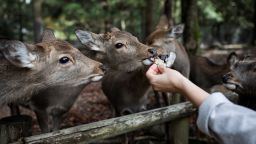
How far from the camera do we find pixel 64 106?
6.65 meters

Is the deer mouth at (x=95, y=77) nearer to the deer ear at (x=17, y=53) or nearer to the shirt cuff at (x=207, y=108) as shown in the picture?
the deer ear at (x=17, y=53)

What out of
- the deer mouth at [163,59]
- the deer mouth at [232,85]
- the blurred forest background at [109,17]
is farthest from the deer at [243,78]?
the blurred forest background at [109,17]

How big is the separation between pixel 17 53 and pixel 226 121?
2976 millimetres

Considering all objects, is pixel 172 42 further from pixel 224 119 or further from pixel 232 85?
pixel 224 119

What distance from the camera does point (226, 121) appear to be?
2461mm

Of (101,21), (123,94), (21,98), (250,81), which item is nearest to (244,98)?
(250,81)

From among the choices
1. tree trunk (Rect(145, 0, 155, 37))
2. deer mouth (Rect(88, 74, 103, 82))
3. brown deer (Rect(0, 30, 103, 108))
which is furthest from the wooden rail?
tree trunk (Rect(145, 0, 155, 37))

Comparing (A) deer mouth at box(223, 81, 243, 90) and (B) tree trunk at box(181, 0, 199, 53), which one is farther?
(B) tree trunk at box(181, 0, 199, 53)

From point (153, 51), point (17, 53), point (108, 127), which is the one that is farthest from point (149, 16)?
point (17, 53)

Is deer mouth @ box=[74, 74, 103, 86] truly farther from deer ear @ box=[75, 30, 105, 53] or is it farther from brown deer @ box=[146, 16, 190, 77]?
brown deer @ box=[146, 16, 190, 77]

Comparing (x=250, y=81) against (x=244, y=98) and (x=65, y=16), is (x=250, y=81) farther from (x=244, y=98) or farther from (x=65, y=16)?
(x=65, y=16)

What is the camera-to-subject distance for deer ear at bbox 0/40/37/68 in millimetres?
4551

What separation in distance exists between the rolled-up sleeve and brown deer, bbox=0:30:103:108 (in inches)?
107

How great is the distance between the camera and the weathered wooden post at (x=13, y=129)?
4.29 meters
